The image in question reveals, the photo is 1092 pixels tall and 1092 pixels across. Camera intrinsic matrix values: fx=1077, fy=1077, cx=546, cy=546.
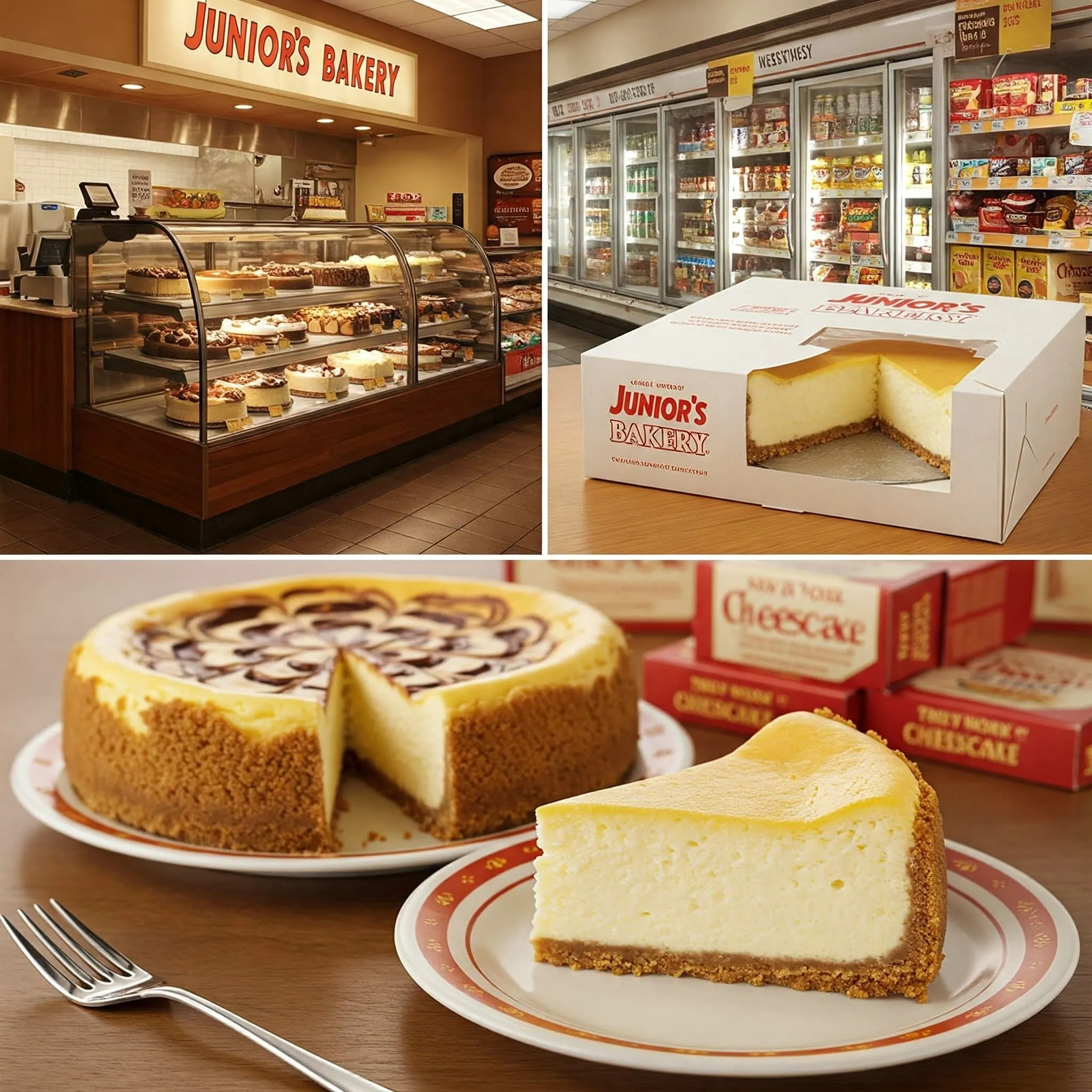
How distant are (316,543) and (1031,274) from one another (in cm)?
160

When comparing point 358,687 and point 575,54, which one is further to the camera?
point 575,54

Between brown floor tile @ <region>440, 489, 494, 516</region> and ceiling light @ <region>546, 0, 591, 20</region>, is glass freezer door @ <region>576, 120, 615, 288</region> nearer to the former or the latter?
ceiling light @ <region>546, 0, 591, 20</region>

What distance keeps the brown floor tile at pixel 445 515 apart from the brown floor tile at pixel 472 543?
0.04 metres

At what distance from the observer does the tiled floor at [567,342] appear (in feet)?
4.98

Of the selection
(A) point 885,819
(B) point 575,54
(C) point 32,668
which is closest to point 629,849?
(A) point 885,819

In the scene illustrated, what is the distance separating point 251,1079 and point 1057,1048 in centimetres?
49

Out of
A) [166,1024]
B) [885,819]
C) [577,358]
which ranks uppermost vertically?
[577,358]

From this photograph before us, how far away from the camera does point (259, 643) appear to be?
3.90ft

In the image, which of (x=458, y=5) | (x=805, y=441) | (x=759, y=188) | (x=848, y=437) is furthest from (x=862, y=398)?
(x=458, y=5)

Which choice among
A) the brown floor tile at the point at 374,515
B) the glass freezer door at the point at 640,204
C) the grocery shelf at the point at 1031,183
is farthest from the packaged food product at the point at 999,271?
the brown floor tile at the point at 374,515

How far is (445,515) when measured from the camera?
244cm

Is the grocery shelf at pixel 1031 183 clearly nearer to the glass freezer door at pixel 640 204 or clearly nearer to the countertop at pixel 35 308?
the glass freezer door at pixel 640 204

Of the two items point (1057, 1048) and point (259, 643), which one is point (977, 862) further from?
point (259, 643)

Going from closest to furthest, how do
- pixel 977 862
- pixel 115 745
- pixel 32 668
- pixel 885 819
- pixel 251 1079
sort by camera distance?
pixel 251 1079
pixel 885 819
pixel 977 862
pixel 115 745
pixel 32 668
